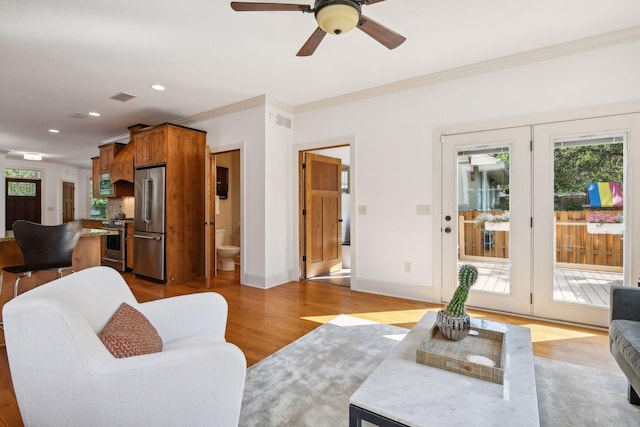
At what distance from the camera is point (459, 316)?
1634mm

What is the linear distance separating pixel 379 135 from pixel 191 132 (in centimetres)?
292

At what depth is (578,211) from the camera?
3045mm

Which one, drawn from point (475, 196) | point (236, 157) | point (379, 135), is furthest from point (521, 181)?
point (236, 157)

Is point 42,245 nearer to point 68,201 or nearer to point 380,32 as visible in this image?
point 380,32

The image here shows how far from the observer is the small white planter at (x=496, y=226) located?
3.38 m

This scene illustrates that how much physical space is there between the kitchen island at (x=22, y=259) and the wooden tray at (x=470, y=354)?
3596 millimetres

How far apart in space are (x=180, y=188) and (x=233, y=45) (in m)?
2.54

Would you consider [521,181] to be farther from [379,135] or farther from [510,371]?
[510,371]

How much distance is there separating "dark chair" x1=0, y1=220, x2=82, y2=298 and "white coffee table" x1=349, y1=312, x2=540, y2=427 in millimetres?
3094

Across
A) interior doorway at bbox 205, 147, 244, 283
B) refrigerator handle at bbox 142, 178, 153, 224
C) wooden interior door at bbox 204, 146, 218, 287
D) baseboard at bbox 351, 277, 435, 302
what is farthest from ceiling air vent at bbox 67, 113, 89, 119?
baseboard at bbox 351, 277, 435, 302

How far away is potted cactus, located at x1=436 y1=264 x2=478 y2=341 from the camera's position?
1622 millimetres

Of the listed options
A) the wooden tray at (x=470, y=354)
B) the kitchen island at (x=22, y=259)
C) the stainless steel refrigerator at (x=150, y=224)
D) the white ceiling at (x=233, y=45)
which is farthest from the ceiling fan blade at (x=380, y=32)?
the stainless steel refrigerator at (x=150, y=224)

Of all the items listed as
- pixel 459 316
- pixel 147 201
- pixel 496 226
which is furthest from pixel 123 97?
pixel 496 226

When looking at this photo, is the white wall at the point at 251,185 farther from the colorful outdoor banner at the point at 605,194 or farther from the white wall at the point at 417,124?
the colorful outdoor banner at the point at 605,194
